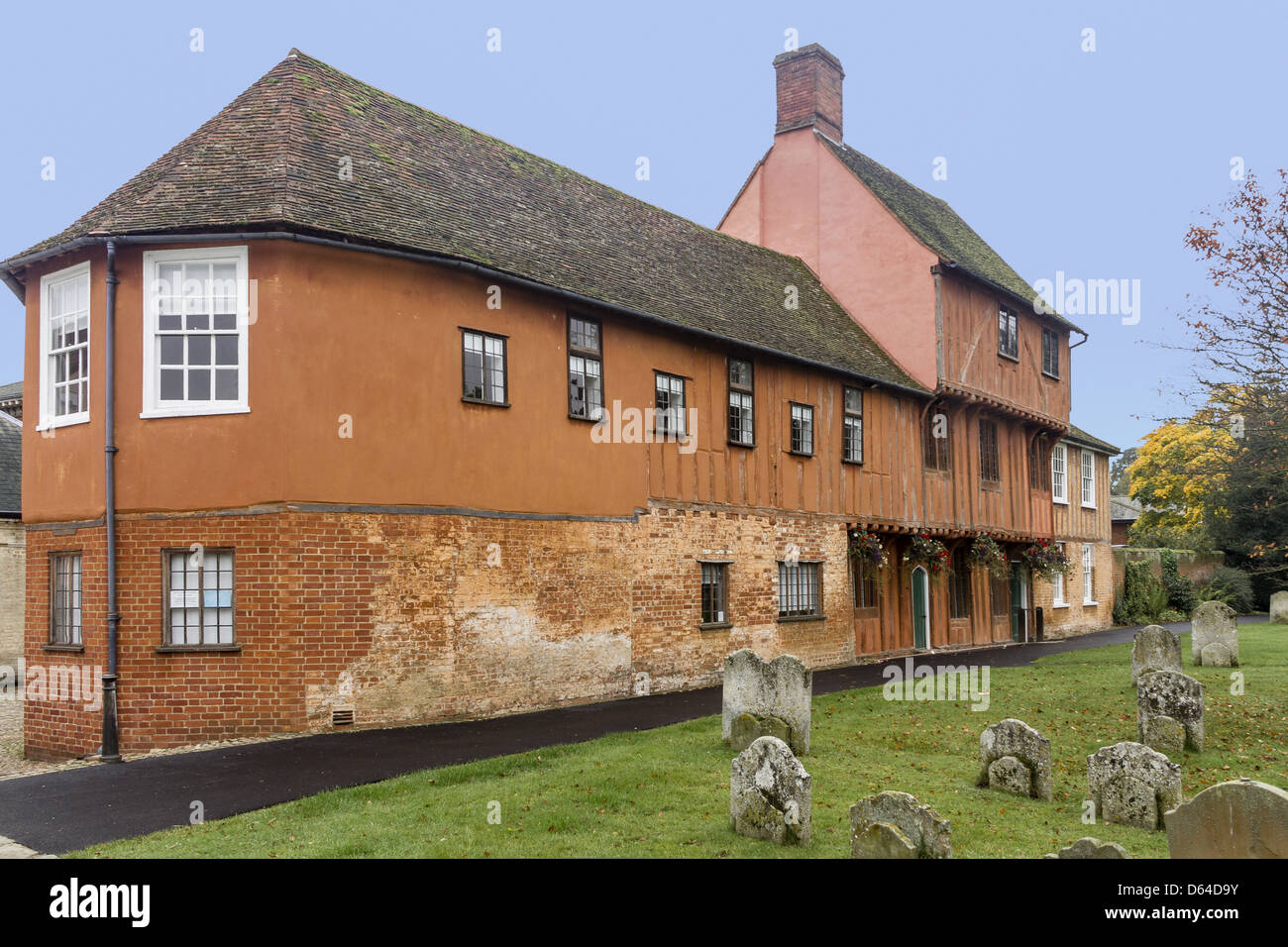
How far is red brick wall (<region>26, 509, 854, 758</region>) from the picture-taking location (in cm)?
1362

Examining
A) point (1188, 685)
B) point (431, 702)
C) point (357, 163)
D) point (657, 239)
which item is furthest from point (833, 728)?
point (657, 239)

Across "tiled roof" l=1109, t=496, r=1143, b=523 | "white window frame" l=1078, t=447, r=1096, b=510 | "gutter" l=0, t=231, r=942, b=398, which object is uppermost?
"gutter" l=0, t=231, r=942, b=398

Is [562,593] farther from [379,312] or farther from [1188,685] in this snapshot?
[1188,685]

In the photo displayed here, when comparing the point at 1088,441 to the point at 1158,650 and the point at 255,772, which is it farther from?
the point at 255,772

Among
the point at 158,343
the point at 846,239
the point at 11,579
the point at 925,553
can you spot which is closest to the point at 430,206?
the point at 158,343

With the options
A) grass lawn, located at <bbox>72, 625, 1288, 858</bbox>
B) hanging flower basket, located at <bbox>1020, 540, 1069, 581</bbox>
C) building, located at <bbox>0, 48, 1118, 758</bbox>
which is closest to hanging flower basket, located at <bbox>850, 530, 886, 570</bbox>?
building, located at <bbox>0, 48, 1118, 758</bbox>

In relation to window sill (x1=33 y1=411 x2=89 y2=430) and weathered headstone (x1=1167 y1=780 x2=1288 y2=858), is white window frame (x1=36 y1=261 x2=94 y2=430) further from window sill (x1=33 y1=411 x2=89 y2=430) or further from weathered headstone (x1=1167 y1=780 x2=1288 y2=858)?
weathered headstone (x1=1167 y1=780 x2=1288 y2=858)

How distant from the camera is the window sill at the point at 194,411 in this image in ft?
45.8

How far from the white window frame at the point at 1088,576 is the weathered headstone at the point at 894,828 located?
1209 inches

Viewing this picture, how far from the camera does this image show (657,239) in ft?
75.1

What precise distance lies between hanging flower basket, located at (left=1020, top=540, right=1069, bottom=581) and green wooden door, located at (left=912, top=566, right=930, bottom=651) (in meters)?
5.07

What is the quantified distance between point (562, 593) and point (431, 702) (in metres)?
3.05
